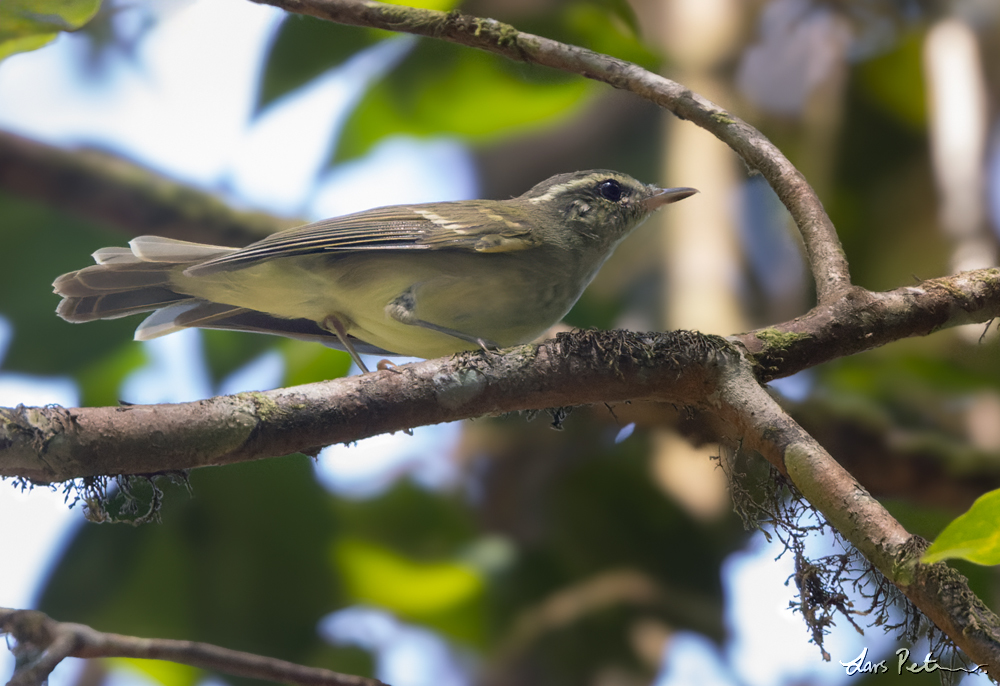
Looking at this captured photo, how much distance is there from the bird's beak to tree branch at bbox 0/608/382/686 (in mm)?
2368

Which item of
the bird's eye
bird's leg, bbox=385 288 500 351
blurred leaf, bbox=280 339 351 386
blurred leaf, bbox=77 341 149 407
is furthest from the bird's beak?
blurred leaf, bbox=77 341 149 407

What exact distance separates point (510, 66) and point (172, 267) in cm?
163

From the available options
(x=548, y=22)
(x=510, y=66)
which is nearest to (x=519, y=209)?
(x=510, y=66)

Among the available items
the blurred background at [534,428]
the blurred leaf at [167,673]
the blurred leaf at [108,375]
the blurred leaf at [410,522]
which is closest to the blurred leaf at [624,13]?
the blurred background at [534,428]

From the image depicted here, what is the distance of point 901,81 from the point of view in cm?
603

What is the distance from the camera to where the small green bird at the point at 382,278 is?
310cm

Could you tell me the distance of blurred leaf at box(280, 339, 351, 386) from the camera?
4.73 meters

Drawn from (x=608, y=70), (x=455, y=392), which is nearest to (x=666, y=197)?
(x=608, y=70)

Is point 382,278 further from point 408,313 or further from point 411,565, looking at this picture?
point 411,565

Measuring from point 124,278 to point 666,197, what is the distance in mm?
2324

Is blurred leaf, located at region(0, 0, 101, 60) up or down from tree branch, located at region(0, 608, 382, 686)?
up

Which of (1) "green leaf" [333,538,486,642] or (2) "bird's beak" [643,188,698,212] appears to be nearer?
(2) "bird's beak" [643,188,698,212]

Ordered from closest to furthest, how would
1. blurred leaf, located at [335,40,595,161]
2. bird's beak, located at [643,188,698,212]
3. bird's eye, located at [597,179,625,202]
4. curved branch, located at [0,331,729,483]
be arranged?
curved branch, located at [0,331,729,483], bird's beak, located at [643,188,698,212], bird's eye, located at [597,179,625,202], blurred leaf, located at [335,40,595,161]

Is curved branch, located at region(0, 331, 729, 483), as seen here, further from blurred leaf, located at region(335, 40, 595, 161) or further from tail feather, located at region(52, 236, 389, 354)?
blurred leaf, located at region(335, 40, 595, 161)
